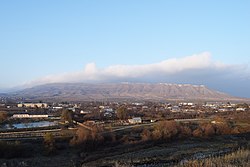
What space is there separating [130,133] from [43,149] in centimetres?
1422

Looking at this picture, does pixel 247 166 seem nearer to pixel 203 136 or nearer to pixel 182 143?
pixel 182 143

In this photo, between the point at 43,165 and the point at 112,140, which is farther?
the point at 112,140

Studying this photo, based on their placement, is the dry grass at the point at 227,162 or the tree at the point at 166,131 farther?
the tree at the point at 166,131

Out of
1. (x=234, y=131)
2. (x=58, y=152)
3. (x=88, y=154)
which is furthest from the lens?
(x=234, y=131)

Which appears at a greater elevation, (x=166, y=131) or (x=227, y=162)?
(x=227, y=162)

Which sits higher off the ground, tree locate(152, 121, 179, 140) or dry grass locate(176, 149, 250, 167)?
dry grass locate(176, 149, 250, 167)

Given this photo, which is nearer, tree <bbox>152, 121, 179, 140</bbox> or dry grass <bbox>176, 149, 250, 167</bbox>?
dry grass <bbox>176, 149, 250, 167</bbox>

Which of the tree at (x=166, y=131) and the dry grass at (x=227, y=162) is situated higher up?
the dry grass at (x=227, y=162)

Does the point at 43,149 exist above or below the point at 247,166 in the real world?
below

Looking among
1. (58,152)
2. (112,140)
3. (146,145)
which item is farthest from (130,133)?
(58,152)

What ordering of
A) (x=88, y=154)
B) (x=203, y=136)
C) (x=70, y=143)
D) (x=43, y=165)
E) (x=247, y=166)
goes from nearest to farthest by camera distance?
(x=247, y=166)
(x=43, y=165)
(x=88, y=154)
(x=70, y=143)
(x=203, y=136)

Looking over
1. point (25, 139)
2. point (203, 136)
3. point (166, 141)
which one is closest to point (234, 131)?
point (203, 136)

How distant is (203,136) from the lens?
1861 inches

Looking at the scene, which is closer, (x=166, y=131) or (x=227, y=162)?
(x=227, y=162)
